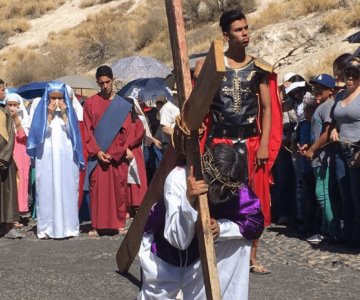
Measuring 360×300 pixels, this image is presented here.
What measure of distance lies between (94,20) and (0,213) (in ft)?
118

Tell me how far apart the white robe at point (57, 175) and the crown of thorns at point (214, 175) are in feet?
19.4

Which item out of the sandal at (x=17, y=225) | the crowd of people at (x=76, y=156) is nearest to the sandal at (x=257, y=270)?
the crowd of people at (x=76, y=156)

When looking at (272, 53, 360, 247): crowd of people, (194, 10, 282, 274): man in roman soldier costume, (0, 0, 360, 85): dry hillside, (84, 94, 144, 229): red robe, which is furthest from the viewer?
(0, 0, 360, 85): dry hillside

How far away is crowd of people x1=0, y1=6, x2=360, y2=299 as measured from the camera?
4473mm

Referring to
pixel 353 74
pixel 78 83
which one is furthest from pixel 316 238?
pixel 78 83

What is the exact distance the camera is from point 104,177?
9781 mm

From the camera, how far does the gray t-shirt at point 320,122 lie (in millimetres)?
8438

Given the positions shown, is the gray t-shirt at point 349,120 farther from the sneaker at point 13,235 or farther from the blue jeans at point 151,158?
the blue jeans at point 151,158

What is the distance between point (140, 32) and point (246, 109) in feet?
100

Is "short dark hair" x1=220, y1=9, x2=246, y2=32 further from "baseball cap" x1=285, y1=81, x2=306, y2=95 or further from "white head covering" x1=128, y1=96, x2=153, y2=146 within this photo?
"white head covering" x1=128, y1=96, x2=153, y2=146

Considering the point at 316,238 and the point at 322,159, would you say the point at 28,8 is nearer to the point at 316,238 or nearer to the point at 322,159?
the point at 322,159

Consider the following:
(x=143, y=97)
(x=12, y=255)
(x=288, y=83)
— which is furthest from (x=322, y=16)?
(x=12, y=255)

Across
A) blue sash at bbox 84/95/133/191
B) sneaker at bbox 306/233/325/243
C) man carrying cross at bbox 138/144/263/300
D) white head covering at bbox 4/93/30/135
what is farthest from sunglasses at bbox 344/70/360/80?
white head covering at bbox 4/93/30/135

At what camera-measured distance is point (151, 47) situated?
34.2m
